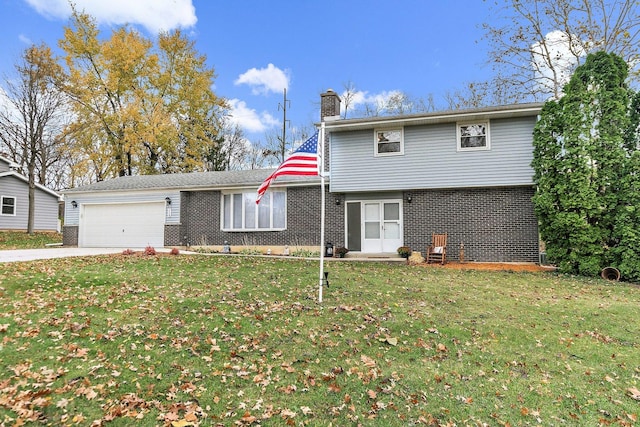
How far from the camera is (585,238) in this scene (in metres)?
10.1

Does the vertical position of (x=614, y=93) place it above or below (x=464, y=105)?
below

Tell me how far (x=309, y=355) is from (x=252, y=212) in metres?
11.4

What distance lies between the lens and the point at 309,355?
4.52m

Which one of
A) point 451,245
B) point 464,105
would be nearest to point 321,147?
point 451,245

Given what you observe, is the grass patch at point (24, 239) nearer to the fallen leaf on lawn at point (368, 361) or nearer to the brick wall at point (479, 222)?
the brick wall at point (479, 222)

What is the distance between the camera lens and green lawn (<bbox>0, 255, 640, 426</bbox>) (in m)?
3.41

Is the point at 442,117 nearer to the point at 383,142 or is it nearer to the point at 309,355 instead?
the point at 383,142

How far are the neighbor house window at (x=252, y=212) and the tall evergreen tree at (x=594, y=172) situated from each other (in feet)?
30.9

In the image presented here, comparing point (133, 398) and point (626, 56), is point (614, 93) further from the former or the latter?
point (133, 398)

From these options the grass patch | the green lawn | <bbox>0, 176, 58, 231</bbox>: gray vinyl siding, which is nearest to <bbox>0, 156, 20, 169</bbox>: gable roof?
<bbox>0, 176, 58, 231</bbox>: gray vinyl siding

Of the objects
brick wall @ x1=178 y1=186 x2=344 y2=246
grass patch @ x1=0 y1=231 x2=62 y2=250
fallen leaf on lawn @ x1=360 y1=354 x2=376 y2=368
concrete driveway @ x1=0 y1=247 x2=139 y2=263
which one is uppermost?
brick wall @ x1=178 y1=186 x2=344 y2=246

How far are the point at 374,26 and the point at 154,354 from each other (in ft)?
70.4

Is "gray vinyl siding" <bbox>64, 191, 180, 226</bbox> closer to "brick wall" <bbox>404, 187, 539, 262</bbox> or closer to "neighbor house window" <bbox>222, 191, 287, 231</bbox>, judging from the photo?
"neighbor house window" <bbox>222, 191, 287, 231</bbox>

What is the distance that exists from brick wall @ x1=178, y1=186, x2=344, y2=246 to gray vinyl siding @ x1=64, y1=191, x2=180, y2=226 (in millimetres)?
401
